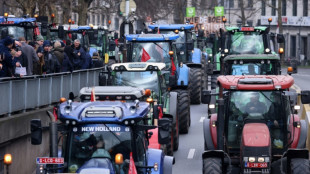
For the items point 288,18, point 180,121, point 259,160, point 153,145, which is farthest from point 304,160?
point 288,18

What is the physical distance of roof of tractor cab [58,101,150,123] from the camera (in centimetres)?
1182

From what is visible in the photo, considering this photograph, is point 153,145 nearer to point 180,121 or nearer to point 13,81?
point 13,81

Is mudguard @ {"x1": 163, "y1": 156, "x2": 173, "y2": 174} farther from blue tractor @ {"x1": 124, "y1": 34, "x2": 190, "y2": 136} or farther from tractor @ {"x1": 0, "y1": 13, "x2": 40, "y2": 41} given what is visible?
tractor @ {"x1": 0, "y1": 13, "x2": 40, "y2": 41}

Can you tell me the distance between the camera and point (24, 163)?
19.1 meters

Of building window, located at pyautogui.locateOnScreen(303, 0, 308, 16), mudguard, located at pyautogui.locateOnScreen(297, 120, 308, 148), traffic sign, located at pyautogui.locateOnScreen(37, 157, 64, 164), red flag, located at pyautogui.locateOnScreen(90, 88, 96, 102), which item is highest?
building window, located at pyautogui.locateOnScreen(303, 0, 308, 16)

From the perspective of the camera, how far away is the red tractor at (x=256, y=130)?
1453cm

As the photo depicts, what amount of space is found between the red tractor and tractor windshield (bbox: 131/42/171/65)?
974cm

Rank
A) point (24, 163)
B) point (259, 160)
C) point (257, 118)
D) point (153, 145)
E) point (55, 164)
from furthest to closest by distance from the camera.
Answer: point (24, 163) → point (153, 145) → point (257, 118) → point (259, 160) → point (55, 164)

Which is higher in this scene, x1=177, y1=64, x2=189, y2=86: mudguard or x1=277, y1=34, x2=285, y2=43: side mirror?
x1=277, y1=34, x2=285, y2=43: side mirror

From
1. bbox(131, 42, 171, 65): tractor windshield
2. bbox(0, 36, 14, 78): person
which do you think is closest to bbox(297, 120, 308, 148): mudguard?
bbox(0, 36, 14, 78): person

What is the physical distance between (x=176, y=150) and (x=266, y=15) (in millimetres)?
83934

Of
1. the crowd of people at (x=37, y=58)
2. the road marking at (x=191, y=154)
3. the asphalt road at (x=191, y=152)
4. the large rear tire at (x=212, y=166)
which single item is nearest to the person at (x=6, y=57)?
the crowd of people at (x=37, y=58)

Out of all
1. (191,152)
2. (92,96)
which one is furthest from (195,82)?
(92,96)

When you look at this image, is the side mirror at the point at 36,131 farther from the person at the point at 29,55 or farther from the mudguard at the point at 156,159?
the person at the point at 29,55
